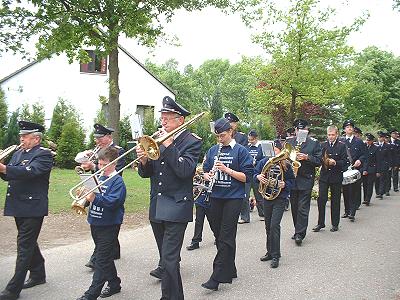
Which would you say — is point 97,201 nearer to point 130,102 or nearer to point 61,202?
point 61,202

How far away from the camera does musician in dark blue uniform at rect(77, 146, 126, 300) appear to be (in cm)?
521

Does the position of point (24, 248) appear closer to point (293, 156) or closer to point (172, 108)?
point (172, 108)

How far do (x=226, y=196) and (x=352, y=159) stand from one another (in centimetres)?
644

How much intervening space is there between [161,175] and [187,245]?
356 centimetres

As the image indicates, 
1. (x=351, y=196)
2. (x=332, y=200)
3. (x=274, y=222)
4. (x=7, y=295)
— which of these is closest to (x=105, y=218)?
(x=7, y=295)

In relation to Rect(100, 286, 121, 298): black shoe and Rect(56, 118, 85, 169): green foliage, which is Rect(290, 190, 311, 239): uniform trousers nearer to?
Rect(100, 286, 121, 298): black shoe

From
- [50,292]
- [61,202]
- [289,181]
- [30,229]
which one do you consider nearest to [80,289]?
[50,292]

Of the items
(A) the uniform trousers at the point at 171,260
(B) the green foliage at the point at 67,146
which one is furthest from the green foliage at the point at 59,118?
(A) the uniform trousers at the point at 171,260

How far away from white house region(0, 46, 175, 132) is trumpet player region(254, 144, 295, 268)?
861 inches

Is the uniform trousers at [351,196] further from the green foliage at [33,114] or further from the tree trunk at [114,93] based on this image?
the green foliage at [33,114]

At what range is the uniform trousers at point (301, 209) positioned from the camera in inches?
332

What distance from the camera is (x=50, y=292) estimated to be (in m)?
5.70

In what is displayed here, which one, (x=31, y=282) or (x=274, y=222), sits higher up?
(x=274, y=222)

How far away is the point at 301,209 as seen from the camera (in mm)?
8523
